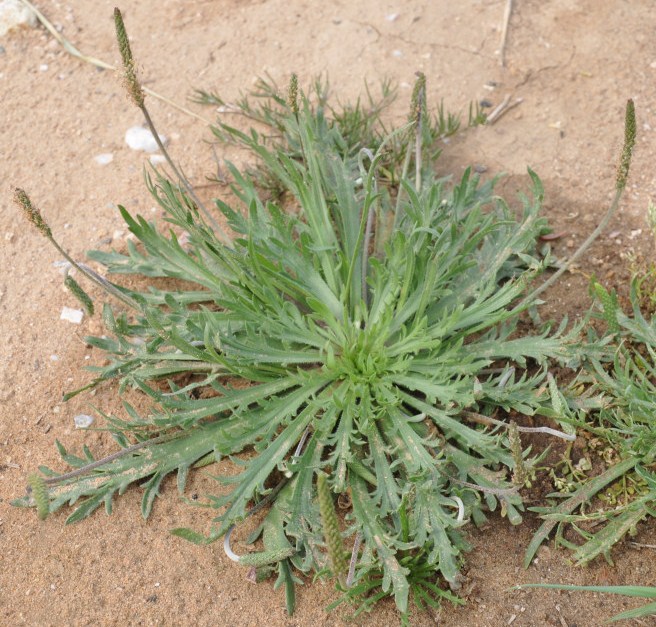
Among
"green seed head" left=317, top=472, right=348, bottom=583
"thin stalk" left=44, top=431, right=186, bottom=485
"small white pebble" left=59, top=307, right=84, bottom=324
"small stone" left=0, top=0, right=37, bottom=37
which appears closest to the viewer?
"green seed head" left=317, top=472, right=348, bottom=583

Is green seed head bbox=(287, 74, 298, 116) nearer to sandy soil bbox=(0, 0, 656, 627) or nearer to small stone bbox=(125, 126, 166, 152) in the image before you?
sandy soil bbox=(0, 0, 656, 627)

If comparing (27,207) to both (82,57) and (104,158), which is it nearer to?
(104,158)

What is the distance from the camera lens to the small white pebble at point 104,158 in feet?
11.4

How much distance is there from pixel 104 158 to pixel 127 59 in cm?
148

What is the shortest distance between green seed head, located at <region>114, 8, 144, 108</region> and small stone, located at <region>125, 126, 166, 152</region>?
134 cm

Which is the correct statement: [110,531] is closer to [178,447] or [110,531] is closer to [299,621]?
[178,447]

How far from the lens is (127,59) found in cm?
210

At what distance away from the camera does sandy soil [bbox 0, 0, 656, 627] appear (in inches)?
89.9

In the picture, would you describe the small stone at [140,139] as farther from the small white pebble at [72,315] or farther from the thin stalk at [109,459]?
the thin stalk at [109,459]

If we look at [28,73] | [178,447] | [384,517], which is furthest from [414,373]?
[28,73]

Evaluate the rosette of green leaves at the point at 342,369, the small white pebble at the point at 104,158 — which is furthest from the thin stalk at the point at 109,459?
the small white pebble at the point at 104,158

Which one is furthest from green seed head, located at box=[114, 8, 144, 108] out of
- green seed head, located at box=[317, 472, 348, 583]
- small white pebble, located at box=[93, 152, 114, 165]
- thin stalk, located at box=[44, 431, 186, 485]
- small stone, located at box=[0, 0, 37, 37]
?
small stone, located at box=[0, 0, 37, 37]

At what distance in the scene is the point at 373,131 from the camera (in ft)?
11.6

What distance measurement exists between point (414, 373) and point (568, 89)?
1.88 m
